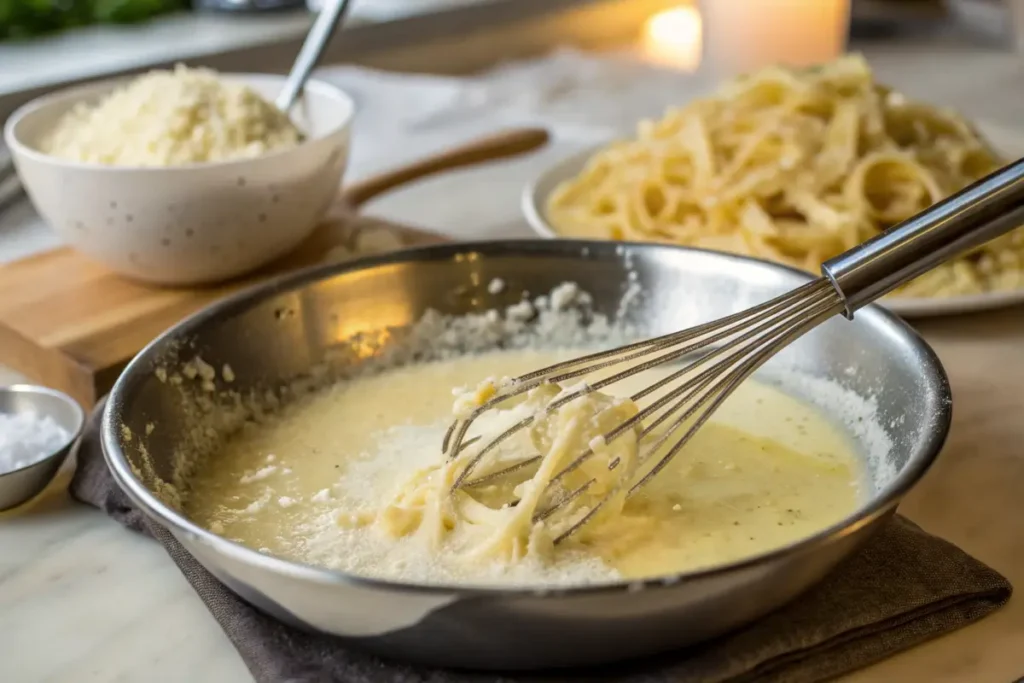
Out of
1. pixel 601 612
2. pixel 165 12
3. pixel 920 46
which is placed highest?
pixel 601 612

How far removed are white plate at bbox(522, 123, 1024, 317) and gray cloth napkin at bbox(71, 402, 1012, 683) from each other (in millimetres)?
451

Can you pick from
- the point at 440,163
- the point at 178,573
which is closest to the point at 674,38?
the point at 440,163

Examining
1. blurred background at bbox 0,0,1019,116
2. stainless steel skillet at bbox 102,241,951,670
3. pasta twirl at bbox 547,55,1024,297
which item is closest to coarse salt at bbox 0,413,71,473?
stainless steel skillet at bbox 102,241,951,670

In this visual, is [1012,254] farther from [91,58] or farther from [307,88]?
[91,58]

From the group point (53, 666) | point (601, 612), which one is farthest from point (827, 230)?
point (53, 666)

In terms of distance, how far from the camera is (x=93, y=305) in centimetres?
133

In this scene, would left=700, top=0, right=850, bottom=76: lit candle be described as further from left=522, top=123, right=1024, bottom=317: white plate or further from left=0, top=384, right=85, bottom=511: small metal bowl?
left=0, top=384, right=85, bottom=511: small metal bowl

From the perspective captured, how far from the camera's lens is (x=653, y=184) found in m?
1.57

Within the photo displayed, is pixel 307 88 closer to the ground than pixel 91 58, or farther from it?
farther from it

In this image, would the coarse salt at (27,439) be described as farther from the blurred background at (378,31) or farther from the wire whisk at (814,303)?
the blurred background at (378,31)

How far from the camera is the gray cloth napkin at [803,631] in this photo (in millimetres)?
748

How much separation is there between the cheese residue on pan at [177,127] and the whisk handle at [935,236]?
0.76 meters

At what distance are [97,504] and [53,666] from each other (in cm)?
21

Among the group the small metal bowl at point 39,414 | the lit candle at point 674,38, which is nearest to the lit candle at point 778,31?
the lit candle at point 674,38
